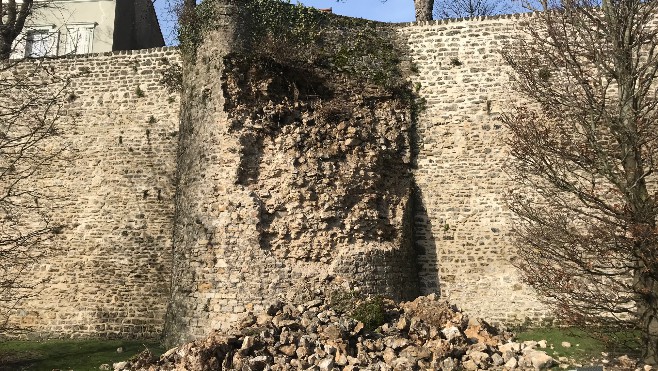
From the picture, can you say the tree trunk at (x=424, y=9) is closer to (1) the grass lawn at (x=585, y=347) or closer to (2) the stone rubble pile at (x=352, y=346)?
Answer: (2) the stone rubble pile at (x=352, y=346)

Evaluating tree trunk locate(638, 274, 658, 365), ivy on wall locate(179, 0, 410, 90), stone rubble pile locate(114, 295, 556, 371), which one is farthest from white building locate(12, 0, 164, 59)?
tree trunk locate(638, 274, 658, 365)

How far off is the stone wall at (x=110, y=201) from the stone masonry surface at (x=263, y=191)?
1.3 inches

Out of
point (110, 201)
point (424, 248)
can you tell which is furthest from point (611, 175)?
point (110, 201)

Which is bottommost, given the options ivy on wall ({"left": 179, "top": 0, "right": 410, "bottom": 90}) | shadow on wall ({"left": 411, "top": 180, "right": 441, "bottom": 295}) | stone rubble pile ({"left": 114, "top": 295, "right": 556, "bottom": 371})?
stone rubble pile ({"left": 114, "top": 295, "right": 556, "bottom": 371})

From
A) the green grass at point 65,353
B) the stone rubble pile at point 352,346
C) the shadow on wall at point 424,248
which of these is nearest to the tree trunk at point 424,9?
the shadow on wall at point 424,248

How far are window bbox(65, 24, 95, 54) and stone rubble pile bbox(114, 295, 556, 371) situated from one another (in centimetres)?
1204

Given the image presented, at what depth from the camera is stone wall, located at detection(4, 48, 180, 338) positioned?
42.5 feet

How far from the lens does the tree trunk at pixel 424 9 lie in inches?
602

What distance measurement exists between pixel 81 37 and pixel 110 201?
7398mm

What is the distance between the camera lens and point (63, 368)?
32.6 ft

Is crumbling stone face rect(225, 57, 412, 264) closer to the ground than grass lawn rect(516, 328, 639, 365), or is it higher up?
higher up

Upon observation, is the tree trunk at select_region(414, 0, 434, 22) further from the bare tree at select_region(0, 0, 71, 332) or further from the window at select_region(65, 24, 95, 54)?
the window at select_region(65, 24, 95, 54)

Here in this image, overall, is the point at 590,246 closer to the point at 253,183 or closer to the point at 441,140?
the point at 441,140

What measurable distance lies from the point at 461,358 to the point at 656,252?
307 cm
